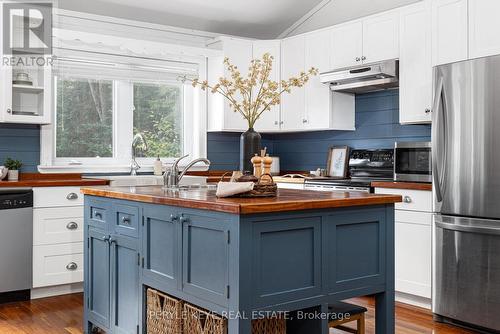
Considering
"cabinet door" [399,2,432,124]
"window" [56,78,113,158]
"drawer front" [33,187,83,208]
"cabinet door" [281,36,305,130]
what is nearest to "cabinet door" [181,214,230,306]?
"drawer front" [33,187,83,208]

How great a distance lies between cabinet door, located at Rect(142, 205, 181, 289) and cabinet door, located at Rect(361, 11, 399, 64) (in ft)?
8.96

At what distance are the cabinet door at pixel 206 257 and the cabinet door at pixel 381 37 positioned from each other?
9.28 feet

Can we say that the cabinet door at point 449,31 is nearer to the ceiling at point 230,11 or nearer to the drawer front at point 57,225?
the ceiling at point 230,11

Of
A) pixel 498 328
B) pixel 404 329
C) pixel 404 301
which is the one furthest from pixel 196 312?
pixel 404 301

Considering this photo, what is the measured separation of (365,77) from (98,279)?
2.79m

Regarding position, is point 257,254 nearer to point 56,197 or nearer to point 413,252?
point 413,252

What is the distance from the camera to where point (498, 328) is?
133 inches

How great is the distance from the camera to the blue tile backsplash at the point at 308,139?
15.5 feet

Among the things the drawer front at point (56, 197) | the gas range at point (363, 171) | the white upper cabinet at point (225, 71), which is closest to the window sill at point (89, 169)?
the drawer front at point (56, 197)

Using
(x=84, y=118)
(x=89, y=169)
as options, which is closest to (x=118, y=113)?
(x=84, y=118)

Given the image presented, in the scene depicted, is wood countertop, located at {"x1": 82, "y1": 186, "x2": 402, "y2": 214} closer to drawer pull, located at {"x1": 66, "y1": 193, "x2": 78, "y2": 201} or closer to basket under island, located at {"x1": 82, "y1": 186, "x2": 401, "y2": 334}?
basket under island, located at {"x1": 82, "y1": 186, "x2": 401, "y2": 334}

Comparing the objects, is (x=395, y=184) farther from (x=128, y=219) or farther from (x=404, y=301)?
(x=128, y=219)

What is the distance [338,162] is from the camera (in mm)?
5383

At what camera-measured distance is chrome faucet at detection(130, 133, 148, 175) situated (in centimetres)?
529
